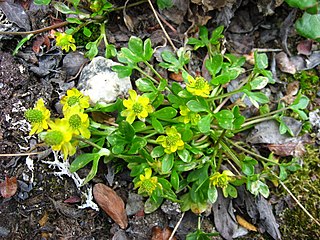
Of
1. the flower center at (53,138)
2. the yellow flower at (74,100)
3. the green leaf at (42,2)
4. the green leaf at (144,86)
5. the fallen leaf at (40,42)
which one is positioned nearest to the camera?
the flower center at (53,138)

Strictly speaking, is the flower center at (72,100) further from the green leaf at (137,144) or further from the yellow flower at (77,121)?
the green leaf at (137,144)

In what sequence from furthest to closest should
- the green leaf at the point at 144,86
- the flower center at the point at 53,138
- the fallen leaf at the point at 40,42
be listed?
the fallen leaf at the point at 40,42
the green leaf at the point at 144,86
the flower center at the point at 53,138

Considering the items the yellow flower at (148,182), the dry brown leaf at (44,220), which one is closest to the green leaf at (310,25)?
the yellow flower at (148,182)

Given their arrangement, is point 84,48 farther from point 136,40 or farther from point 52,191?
point 52,191

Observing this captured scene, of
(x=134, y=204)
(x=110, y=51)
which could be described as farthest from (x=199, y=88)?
(x=134, y=204)

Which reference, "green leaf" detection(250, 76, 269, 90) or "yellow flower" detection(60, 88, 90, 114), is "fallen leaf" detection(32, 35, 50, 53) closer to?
"yellow flower" detection(60, 88, 90, 114)

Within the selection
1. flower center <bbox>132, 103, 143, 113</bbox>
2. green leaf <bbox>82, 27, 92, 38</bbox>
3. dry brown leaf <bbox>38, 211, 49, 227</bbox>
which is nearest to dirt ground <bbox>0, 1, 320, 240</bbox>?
dry brown leaf <bbox>38, 211, 49, 227</bbox>

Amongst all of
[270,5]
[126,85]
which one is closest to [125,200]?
[126,85]

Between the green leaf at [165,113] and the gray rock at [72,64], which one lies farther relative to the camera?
the gray rock at [72,64]
